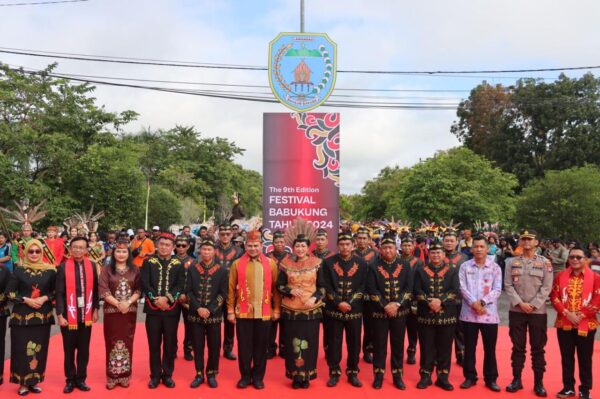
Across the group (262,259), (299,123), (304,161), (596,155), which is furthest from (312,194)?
(596,155)

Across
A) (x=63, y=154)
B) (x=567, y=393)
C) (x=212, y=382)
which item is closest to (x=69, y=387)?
(x=212, y=382)

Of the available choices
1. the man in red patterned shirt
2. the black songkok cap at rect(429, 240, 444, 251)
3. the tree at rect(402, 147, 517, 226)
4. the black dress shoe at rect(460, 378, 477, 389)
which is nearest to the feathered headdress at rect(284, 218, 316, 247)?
the black songkok cap at rect(429, 240, 444, 251)

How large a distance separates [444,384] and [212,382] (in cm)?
217

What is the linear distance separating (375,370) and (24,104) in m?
15.2

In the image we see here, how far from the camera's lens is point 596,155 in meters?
29.9

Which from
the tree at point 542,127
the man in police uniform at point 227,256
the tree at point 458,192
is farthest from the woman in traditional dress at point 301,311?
the tree at point 542,127

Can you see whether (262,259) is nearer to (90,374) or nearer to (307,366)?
(307,366)

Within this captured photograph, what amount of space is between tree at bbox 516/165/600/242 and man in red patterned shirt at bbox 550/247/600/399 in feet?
46.5

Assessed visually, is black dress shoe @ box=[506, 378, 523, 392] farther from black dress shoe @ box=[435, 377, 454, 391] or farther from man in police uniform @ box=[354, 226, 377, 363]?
man in police uniform @ box=[354, 226, 377, 363]

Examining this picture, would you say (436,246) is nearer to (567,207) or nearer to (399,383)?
(399,383)

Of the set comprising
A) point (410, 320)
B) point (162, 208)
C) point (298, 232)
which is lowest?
point (410, 320)

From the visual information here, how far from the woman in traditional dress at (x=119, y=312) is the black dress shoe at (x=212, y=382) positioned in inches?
29.2

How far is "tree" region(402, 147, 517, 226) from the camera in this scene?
24.1 meters

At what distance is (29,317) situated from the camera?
4.79m
